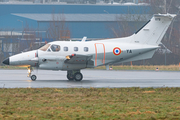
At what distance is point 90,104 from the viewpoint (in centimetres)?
1180

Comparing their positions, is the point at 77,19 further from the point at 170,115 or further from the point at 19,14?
the point at 170,115

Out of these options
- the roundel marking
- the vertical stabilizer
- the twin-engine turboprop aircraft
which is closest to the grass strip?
the twin-engine turboprop aircraft

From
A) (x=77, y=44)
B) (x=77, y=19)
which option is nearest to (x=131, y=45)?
(x=77, y=44)

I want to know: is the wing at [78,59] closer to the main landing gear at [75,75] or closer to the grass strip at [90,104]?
the main landing gear at [75,75]

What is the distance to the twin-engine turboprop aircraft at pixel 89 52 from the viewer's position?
68.3 feet

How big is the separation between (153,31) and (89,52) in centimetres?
523

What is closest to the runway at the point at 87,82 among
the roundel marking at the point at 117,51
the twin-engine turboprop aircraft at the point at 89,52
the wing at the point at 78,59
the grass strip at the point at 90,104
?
the twin-engine turboprop aircraft at the point at 89,52

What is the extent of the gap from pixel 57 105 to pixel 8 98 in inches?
109

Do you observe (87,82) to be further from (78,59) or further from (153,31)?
(153,31)

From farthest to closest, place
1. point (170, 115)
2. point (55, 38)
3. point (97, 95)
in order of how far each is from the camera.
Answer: point (55, 38) < point (97, 95) < point (170, 115)

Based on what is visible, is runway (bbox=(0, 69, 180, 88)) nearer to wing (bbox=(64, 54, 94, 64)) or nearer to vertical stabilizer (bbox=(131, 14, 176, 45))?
wing (bbox=(64, 54, 94, 64))

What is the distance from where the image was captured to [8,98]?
42.8 ft

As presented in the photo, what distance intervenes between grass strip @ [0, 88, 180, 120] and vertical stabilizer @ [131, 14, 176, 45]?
6.92 meters

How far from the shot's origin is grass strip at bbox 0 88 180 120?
9.73m
